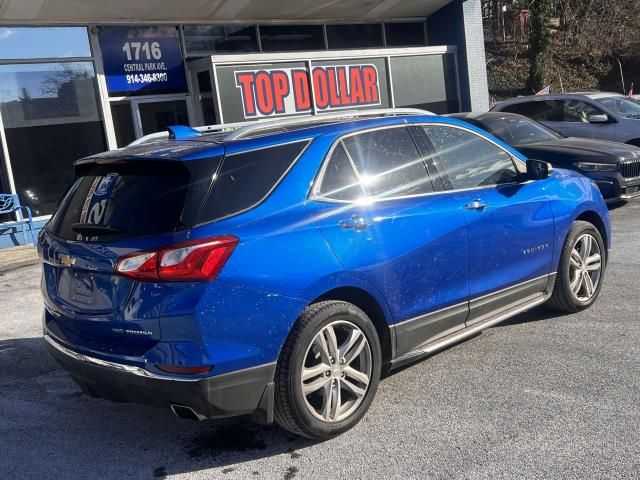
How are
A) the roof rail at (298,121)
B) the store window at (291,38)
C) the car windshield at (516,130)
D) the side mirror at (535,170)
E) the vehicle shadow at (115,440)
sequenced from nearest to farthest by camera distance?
1. the vehicle shadow at (115,440)
2. the roof rail at (298,121)
3. the side mirror at (535,170)
4. the car windshield at (516,130)
5. the store window at (291,38)

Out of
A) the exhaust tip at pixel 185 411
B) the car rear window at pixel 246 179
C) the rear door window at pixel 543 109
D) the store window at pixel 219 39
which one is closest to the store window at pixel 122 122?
the store window at pixel 219 39

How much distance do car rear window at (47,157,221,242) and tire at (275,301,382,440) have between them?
0.85 meters

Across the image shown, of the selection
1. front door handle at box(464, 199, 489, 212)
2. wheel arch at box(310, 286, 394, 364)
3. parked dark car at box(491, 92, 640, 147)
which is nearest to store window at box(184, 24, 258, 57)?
parked dark car at box(491, 92, 640, 147)

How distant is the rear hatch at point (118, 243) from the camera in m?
3.24

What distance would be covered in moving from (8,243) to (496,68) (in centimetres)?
2183

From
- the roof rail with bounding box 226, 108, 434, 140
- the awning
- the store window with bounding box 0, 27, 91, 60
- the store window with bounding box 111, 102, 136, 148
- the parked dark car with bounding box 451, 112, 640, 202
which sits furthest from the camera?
the store window with bounding box 111, 102, 136, 148

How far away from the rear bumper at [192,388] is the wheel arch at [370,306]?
0.59 meters

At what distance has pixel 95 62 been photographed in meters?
11.3

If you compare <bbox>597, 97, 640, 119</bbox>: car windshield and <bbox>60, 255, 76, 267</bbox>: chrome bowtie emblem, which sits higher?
<bbox>597, 97, 640, 119</bbox>: car windshield

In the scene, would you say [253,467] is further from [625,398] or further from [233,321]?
[625,398]

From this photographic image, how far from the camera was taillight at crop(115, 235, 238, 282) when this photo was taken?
3162 mm

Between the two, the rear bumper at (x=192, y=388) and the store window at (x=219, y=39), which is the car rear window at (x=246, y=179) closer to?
the rear bumper at (x=192, y=388)

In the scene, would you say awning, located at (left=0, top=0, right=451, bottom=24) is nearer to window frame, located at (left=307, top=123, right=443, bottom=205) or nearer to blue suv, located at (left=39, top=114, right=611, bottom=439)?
blue suv, located at (left=39, top=114, right=611, bottom=439)

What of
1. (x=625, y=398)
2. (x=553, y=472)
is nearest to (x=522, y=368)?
(x=625, y=398)
